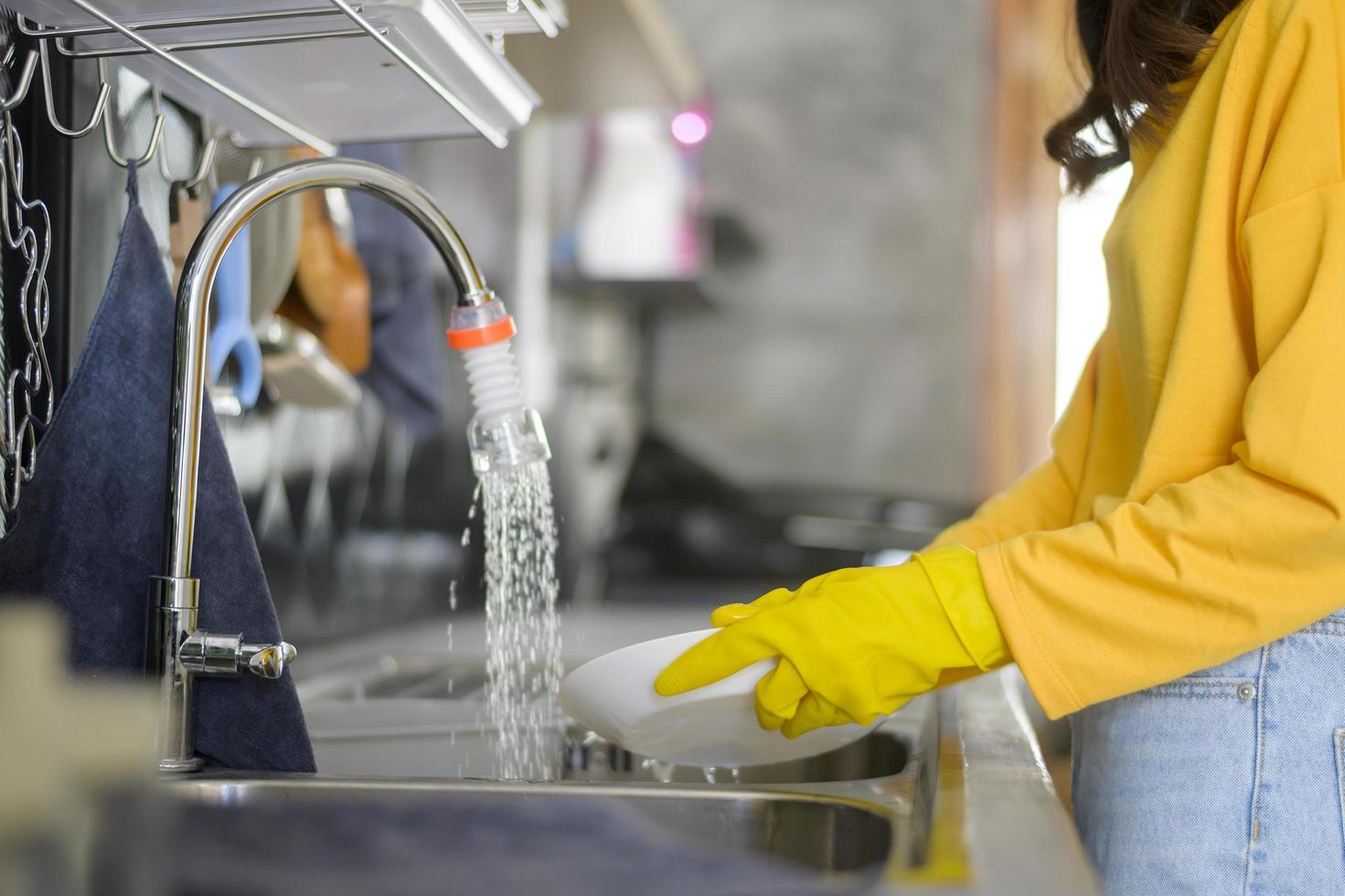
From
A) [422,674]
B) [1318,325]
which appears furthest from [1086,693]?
[422,674]

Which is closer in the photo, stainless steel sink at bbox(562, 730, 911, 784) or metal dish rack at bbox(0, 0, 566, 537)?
metal dish rack at bbox(0, 0, 566, 537)

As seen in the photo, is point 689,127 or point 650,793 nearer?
point 650,793

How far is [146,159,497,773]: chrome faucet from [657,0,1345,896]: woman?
0.86 ft

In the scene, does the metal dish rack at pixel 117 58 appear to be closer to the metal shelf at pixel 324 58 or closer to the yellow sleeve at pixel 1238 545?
the metal shelf at pixel 324 58

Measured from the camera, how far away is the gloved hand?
2.10 feet

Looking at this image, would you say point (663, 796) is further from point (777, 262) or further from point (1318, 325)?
point (777, 262)

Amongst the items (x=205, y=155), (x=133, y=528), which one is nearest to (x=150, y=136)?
(x=205, y=155)

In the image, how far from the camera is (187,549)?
0.68 meters

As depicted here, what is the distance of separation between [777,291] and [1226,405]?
6.74 feet

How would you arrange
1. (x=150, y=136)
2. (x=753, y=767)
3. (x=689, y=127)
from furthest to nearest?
(x=689, y=127), (x=753, y=767), (x=150, y=136)

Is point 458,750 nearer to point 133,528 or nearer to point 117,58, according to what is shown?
point 133,528

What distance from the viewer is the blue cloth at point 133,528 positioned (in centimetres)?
69

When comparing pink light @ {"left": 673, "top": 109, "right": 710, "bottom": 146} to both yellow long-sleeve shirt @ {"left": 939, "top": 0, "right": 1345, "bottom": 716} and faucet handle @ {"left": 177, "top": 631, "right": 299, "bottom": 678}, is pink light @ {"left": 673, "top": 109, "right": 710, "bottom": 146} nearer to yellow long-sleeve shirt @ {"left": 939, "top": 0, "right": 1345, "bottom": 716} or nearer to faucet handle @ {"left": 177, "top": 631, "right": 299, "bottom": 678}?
yellow long-sleeve shirt @ {"left": 939, "top": 0, "right": 1345, "bottom": 716}

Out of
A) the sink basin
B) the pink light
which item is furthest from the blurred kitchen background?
the sink basin
